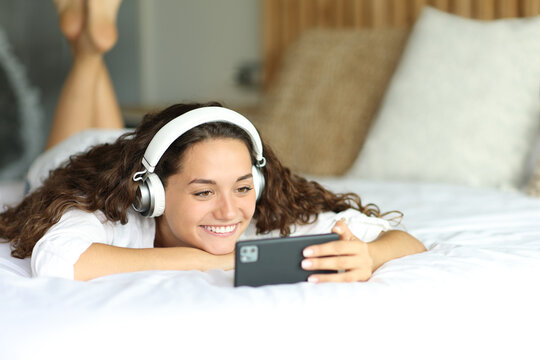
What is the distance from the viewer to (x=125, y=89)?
3.70 meters

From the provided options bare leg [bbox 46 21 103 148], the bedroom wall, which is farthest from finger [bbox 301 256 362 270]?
the bedroom wall

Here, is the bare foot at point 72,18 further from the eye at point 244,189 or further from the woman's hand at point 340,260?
the woman's hand at point 340,260

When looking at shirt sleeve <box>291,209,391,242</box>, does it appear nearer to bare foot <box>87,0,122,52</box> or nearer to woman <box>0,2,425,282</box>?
woman <box>0,2,425,282</box>

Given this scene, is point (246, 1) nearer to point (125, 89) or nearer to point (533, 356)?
point (125, 89)

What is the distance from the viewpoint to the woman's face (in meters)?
1.02

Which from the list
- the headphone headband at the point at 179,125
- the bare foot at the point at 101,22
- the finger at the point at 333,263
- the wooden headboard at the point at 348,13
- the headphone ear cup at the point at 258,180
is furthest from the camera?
the wooden headboard at the point at 348,13

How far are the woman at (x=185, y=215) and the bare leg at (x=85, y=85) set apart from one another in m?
0.77

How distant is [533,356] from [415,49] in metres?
1.31

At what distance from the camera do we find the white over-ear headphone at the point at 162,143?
993 millimetres

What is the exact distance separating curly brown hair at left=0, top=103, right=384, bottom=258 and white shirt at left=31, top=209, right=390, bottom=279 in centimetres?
2

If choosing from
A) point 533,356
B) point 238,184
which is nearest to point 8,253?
point 238,184

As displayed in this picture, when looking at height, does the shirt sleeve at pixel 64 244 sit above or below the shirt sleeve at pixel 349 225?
above

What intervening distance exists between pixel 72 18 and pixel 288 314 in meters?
1.52

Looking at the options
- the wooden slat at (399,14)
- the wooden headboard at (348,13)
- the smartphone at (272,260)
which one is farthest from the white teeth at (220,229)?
the wooden slat at (399,14)
